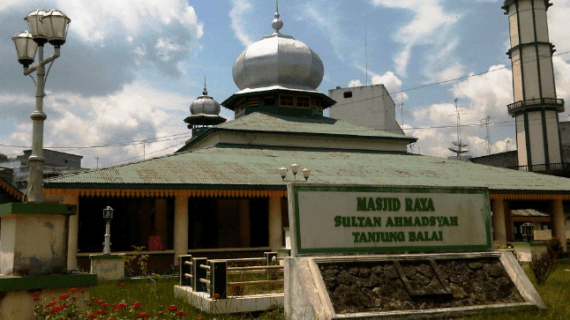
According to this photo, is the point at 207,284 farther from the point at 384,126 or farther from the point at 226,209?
the point at 384,126

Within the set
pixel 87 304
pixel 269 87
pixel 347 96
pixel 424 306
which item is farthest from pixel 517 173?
pixel 347 96

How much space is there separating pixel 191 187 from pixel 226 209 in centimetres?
537

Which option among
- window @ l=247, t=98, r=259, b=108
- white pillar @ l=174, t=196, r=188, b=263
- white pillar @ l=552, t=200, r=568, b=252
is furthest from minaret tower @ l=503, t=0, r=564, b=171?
white pillar @ l=174, t=196, r=188, b=263

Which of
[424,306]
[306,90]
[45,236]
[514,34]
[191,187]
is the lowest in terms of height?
[424,306]

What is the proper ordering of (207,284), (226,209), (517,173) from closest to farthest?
(207,284) → (226,209) → (517,173)

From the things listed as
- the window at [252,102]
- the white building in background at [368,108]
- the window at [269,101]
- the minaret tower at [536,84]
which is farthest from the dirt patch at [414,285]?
the white building in background at [368,108]

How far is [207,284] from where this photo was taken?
9.69 m

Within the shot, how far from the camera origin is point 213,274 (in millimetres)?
8781

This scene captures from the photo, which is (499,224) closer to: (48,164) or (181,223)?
(181,223)

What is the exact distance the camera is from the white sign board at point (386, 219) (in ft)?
26.2

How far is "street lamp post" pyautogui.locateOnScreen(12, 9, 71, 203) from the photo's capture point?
7.14 m

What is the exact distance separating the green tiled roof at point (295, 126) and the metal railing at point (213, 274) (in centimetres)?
1086

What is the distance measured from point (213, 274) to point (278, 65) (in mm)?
19222

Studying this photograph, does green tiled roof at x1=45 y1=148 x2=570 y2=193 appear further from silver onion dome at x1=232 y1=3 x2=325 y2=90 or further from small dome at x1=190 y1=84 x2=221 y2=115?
small dome at x1=190 y1=84 x2=221 y2=115
